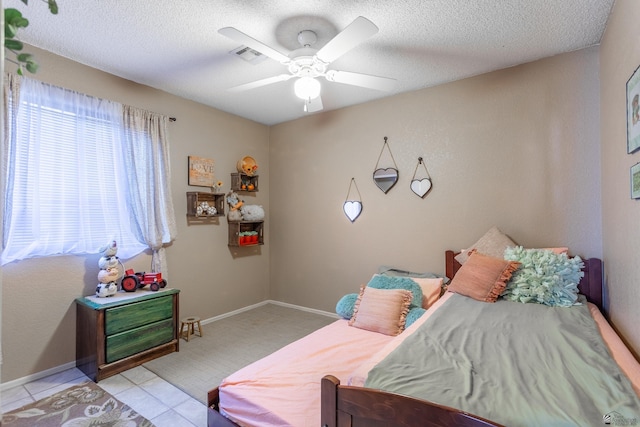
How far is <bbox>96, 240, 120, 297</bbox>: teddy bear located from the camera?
9.14 ft

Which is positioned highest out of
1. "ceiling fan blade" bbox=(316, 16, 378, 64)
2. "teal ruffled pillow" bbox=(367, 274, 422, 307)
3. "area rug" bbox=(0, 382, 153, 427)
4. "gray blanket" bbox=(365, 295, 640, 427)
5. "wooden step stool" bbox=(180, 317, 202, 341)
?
"ceiling fan blade" bbox=(316, 16, 378, 64)

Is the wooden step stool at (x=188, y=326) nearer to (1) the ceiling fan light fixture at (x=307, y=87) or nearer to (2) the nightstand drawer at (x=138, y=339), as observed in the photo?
(2) the nightstand drawer at (x=138, y=339)

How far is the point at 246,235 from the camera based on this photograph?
13.8 ft

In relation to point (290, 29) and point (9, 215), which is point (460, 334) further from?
point (9, 215)

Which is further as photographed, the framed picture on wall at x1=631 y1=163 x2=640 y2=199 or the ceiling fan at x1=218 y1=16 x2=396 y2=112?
the ceiling fan at x1=218 y1=16 x2=396 y2=112

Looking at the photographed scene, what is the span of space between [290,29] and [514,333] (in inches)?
94.4

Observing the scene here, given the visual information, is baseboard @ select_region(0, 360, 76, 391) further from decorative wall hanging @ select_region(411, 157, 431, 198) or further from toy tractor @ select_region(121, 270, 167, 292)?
decorative wall hanging @ select_region(411, 157, 431, 198)

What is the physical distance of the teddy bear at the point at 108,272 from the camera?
110 inches

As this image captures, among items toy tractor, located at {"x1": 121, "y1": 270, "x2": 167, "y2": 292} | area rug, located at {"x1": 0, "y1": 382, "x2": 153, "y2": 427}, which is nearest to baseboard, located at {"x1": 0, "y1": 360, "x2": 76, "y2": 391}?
area rug, located at {"x1": 0, "y1": 382, "x2": 153, "y2": 427}

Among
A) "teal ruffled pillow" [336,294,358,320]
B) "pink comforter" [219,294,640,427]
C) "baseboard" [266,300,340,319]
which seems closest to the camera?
"pink comforter" [219,294,640,427]

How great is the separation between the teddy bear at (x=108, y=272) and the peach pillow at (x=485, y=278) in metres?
2.82

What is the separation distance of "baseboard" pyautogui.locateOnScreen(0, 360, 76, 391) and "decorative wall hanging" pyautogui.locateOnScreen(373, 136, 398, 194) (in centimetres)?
323

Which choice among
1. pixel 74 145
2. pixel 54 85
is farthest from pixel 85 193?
pixel 54 85

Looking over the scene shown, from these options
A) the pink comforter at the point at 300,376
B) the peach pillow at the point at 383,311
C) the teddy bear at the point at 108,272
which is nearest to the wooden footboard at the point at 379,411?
the pink comforter at the point at 300,376
